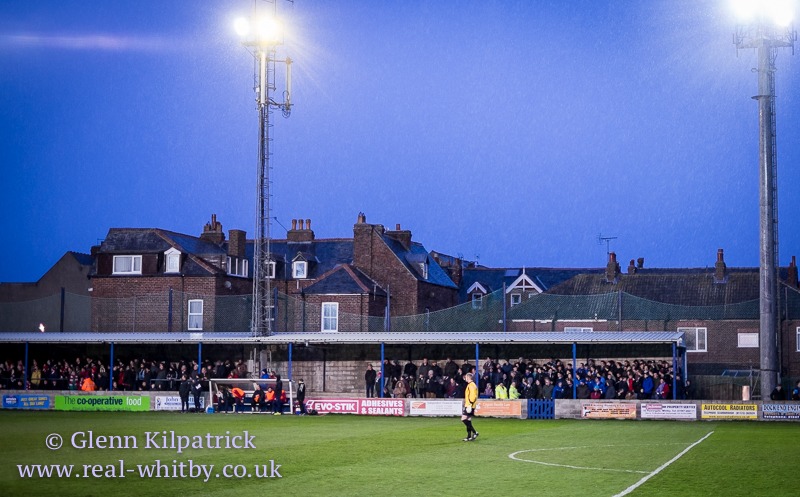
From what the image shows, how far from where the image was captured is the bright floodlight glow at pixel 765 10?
3688 centimetres

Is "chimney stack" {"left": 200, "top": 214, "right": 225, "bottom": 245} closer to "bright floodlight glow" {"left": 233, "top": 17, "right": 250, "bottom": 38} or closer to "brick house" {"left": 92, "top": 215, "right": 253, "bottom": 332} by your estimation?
"brick house" {"left": 92, "top": 215, "right": 253, "bottom": 332}

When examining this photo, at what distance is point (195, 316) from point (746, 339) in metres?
31.1

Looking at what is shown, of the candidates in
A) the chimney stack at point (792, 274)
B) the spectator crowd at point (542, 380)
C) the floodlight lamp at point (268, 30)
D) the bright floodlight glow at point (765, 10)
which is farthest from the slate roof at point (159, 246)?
the chimney stack at point (792, 274)

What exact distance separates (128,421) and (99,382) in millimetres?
12736

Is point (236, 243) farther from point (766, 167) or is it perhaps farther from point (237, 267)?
point (766, 167)

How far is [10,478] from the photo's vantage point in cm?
1723

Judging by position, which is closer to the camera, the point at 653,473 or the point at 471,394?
the point at 653,473

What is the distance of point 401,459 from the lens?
20.8m

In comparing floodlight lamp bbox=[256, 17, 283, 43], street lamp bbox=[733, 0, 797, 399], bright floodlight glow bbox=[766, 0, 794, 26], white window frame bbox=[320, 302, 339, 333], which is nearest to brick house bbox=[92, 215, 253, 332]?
white window frame bbox=[320, 302, 339, 333]

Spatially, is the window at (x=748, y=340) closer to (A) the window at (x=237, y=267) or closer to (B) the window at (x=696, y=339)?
(B) the window at (x=696, y=339)

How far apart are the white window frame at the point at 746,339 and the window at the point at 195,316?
99.3 feet

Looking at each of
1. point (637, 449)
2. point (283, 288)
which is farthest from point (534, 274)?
point (637, 449)

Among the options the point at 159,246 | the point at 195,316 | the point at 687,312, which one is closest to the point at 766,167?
the point at 687,312

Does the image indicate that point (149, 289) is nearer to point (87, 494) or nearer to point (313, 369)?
point (313, 369)
